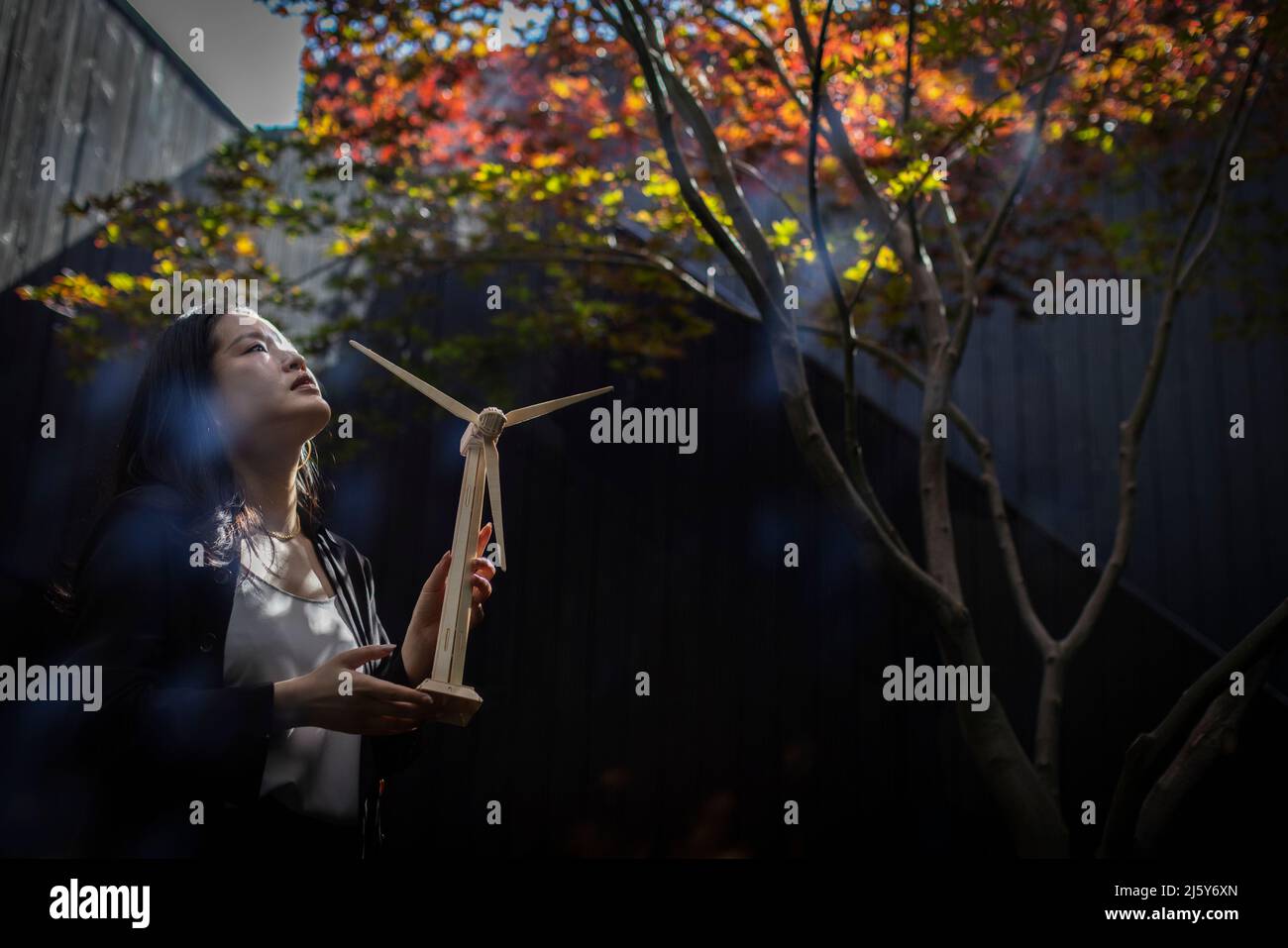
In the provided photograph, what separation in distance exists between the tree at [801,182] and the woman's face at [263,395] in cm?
135

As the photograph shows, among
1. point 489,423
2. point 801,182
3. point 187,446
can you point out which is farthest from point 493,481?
point 801,182

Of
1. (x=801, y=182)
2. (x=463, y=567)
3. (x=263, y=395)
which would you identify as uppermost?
(x=801, y=182)

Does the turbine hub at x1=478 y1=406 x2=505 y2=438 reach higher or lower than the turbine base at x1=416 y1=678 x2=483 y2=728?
higher

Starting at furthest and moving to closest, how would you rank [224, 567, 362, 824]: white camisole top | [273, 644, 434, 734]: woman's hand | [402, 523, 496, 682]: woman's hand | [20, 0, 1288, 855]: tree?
[20, 0, 1288, 855]: tree
[402, 523, 496, 682]: woman's hand
[224, 567, 362, 824]: white camisole top
[273, 644, 434, 734]: woman's hand

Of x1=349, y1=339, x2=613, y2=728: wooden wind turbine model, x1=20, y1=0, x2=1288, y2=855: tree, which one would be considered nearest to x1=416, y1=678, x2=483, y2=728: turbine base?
x1=349, y1=339, x2=613, y2=728: wooden wind turbine model

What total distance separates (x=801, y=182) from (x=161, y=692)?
3.99 m

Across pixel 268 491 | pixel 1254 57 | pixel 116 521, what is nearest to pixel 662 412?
pixel 1254 57

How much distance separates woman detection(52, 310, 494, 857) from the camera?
54.0 inches

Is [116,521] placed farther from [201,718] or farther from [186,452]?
[201,718]

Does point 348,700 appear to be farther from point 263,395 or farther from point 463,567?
point 263,395

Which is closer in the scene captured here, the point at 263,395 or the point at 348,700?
the point at 348,700

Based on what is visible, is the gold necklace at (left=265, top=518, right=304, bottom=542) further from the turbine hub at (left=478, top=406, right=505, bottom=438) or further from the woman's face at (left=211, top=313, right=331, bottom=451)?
the turbine hub at (left=478, top=406, right=505, bottom=438)

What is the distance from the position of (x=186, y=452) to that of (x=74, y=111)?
3.29 metres

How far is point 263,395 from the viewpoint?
5.55 feet
